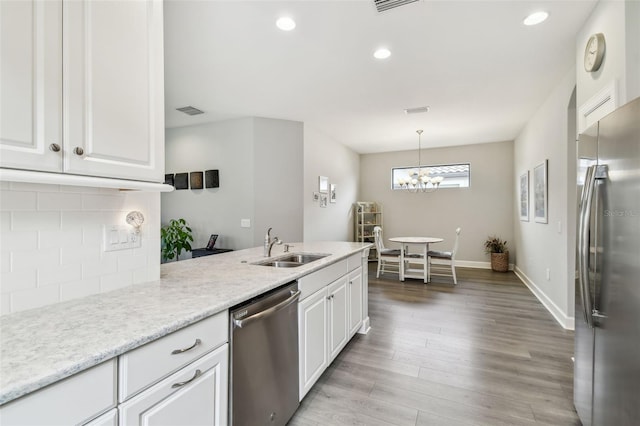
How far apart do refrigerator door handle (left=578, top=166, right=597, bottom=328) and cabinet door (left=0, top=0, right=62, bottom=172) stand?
7.38ft

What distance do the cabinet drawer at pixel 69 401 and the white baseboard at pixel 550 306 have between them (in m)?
4.05

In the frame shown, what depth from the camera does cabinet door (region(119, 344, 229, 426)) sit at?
3.11 ft

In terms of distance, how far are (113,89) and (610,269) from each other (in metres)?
2.27

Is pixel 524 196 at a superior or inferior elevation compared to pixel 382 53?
inferior

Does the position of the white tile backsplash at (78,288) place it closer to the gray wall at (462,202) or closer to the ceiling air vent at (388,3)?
the ceiling air vent at (388,3)

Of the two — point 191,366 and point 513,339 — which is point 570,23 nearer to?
point 513,339

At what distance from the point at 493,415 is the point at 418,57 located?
298 cm

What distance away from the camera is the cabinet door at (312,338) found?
1.89 m

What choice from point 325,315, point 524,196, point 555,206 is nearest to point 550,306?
point 555,206

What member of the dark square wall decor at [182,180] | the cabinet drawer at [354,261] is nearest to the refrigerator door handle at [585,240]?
the cabinet drawer at [354,261]

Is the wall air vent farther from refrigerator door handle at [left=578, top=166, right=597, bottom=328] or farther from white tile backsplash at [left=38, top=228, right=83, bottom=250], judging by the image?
refrigerator door handle at [left=578, top=166, right=597, bottom=328]

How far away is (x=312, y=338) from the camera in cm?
203

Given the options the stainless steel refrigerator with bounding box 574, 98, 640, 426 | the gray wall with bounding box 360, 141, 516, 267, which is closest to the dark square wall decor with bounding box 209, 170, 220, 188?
the gray wall with bounding box 360, 141, 516, 267

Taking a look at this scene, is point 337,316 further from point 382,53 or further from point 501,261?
point 501,261
